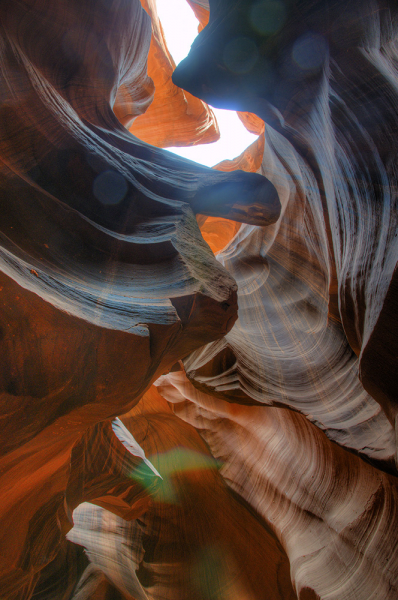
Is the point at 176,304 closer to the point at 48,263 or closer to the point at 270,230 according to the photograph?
the point at 48,263

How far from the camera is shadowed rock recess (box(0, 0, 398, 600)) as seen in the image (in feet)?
6.72

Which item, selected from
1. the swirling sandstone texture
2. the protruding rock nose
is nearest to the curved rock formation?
the protruding rock nose

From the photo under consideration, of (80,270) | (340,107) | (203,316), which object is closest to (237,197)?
(340,107)

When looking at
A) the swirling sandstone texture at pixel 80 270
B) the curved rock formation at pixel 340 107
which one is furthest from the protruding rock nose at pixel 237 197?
the curved rock formation at pixel 340 107

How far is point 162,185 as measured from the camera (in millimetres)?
3725

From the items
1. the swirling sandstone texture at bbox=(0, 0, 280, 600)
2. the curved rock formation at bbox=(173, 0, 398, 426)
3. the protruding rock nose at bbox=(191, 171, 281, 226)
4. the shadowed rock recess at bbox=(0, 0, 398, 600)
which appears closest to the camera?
the swirling sandstone texture at bbox=(0, 0, 280, 600)

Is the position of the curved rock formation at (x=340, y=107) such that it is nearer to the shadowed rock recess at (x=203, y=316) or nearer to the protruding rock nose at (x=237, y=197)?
the shadowed rock recess at (x=203, y=316)

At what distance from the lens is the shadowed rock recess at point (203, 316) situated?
2.05m

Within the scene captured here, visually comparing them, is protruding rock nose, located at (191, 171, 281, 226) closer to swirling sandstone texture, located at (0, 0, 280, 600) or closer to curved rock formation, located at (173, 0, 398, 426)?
swirling sandstone texture, located at (0, 0, 280, 600)

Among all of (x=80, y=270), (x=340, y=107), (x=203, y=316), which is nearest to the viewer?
(x=80, y=270)

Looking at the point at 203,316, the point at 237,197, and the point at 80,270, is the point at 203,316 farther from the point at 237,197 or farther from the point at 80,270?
the point at 237,197

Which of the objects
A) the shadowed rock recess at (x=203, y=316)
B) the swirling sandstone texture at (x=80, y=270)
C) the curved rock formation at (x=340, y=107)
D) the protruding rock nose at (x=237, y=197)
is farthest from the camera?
the protruding rock nose at (x=237, y=197)

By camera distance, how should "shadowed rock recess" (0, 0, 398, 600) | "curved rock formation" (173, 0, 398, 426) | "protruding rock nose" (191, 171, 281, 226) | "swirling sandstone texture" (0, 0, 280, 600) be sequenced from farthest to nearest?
1. "protruding rock nose" (191, 171, 281, 226)
2. "curved rock formation" (173, 0, 398, 426)
3. "shadowed rock recess" (0, 0, 398, 600)
4. "swirling sandstone texture" (0, 0, 280, 600)

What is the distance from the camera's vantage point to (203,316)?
8.41 ft
